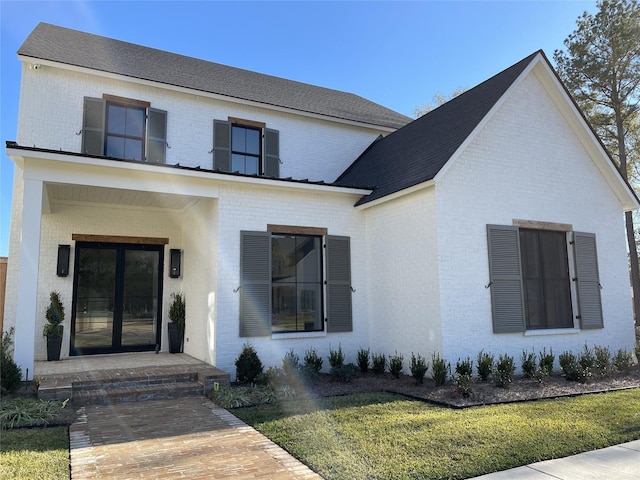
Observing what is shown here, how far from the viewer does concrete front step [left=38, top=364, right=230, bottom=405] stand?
650cm

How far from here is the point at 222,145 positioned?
1112cm

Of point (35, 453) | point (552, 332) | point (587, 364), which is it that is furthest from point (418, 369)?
point (35, 453)

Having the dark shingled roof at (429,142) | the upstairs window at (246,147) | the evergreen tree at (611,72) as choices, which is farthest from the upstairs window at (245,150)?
the evergreen tree at (611,72)

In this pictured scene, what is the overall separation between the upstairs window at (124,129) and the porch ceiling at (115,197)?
986mm

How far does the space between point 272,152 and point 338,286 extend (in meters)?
4.35

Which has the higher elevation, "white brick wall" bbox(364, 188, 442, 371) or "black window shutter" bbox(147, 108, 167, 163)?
"black window shutter" bbox(147, 108, 167, 163)

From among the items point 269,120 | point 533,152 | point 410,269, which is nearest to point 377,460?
point 410,269

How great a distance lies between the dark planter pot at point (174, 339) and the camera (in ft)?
33.7

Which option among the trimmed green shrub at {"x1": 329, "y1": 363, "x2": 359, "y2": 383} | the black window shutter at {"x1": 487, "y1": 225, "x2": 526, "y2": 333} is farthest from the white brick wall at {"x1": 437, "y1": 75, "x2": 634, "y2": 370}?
the trimmed green shrub at {"x1": 329, "y1": 363, "x2": 359, "y2": 383}

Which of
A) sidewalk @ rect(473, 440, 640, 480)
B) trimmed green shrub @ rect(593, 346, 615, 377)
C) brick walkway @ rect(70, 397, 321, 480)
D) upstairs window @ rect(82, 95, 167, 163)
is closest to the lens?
sidewalk @ rect(473, 440, 640, 480)

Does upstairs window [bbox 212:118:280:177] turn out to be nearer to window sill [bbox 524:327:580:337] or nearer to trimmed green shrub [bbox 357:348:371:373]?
trimmed green shrub [bbox 357:348:371:373]

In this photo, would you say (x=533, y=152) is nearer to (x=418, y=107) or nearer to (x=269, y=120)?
(x=269, y=120)

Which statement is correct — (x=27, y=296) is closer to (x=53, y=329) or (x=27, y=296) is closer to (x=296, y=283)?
(x=53, y=329)

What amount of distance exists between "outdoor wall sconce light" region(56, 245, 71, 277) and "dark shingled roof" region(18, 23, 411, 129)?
13.1ft
